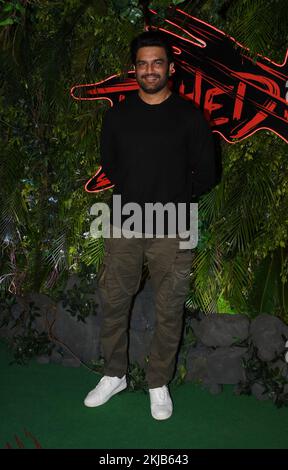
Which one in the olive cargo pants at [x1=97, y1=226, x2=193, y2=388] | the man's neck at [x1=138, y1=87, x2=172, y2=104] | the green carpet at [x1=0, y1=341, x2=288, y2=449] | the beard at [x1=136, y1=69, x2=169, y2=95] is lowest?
the green carpet at [x1=0, y1=341, x2=288, y2=449]

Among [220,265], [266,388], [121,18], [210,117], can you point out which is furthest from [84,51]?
[266,388]

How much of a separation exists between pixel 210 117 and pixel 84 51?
98cm

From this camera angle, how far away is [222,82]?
13.7 feet

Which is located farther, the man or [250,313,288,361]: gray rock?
[250,313,288,361]: gray rock

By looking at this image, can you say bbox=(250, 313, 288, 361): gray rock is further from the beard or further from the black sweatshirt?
the beard

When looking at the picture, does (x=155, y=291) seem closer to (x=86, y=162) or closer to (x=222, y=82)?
(x=86, y=162)

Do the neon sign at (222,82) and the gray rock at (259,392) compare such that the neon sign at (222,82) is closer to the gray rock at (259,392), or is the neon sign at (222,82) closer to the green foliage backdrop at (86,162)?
the green foliage backdrop at (86,162)

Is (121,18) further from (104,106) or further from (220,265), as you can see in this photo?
(220,265)

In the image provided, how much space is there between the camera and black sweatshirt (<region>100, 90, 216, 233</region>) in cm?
338

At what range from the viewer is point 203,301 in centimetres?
435

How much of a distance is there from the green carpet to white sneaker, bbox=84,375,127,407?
4cm

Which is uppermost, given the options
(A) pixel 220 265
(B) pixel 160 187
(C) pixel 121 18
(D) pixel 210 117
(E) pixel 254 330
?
Answer: (C) pixel 121 18

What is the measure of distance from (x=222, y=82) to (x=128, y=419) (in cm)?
227

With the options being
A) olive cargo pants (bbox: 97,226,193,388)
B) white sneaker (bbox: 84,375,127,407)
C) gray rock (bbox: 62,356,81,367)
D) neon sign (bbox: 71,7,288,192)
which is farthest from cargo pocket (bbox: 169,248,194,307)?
gray rock (bbox: 62,356,81,367)
